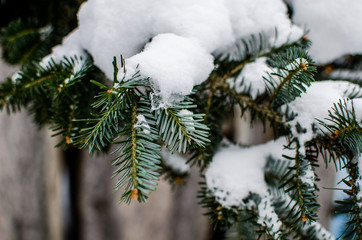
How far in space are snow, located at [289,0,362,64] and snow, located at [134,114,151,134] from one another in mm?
293

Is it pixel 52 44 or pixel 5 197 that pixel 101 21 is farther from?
pixel 5 197

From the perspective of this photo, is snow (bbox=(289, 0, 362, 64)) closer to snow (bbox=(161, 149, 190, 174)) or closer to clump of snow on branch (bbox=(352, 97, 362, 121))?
clump of snow on branch (bbox=(352, 97, 362, 121))

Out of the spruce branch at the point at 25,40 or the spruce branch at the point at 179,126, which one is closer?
the spruce branch at the point at 179,126

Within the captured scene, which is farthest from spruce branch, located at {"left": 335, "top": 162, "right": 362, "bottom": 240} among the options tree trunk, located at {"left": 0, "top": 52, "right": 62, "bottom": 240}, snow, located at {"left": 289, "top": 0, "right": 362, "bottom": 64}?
tree trunk, located at {"left": 0, "top": 52, "right": 62, "bottom": 240}

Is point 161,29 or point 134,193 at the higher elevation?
point 161,29

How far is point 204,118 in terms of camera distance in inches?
13.2

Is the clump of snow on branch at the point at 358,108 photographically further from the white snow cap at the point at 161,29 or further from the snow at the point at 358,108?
the white snow cap at the point at 161,29

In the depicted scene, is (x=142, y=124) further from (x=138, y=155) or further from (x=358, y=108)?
(x=358, y=108)

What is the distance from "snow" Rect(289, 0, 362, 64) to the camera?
15.1 inches

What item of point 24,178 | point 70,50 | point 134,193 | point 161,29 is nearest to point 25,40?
point 70,50

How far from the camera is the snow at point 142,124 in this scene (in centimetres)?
26

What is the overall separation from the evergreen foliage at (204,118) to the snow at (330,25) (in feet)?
0.15

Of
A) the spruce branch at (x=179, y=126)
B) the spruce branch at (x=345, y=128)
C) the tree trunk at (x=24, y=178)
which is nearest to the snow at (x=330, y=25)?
the spruce branch at (x=345, y=128)

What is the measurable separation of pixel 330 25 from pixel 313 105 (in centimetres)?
17
